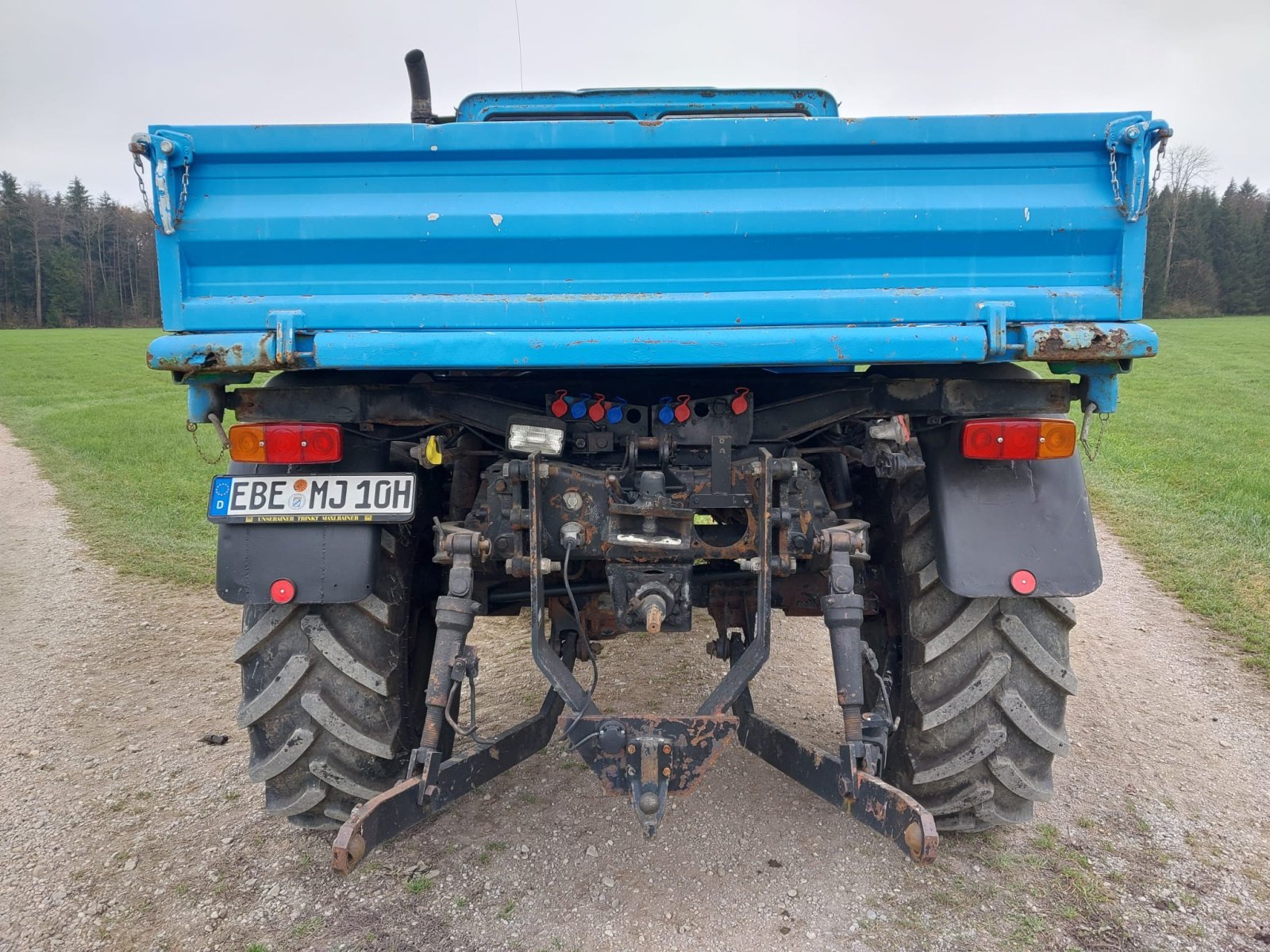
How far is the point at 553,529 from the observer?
276 cm

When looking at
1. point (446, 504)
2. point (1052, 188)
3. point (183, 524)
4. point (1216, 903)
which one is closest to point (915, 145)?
point (1052, 188)

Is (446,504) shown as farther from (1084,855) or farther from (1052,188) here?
(1084,855)

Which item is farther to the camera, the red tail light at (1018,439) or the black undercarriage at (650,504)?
the red tail light at (1018,439)

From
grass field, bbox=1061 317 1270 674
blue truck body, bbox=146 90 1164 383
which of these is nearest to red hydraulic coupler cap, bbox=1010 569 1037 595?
blue truck body, bbox=146 90 1164 383

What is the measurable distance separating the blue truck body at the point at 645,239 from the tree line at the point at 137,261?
56801mm

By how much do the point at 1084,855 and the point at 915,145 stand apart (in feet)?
8.32

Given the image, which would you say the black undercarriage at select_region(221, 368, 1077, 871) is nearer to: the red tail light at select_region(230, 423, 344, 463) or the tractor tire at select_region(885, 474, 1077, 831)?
the red tail light at select_region(230, 423, 344, 463)

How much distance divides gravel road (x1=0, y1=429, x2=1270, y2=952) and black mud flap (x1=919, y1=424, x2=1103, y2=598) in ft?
3.51

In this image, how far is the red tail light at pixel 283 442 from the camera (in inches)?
104

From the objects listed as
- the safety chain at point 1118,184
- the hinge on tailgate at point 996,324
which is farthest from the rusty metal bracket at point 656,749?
the safety chain at point 1118,184

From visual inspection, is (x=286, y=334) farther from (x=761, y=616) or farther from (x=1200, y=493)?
(x=1200, y=493)

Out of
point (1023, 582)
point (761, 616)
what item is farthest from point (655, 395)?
point (1023, 582)

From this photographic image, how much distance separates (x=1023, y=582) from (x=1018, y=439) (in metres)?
0.46

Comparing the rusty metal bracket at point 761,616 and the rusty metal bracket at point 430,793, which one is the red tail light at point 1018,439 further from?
the rusty metal bracket at point 430,793
